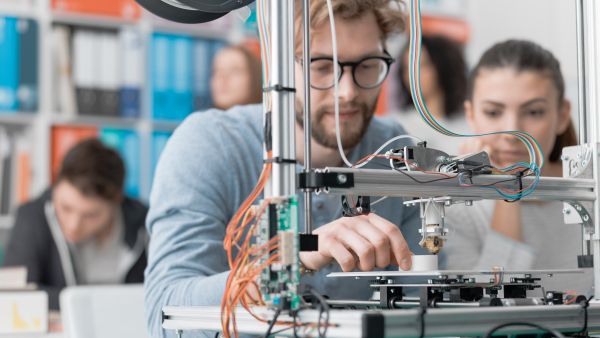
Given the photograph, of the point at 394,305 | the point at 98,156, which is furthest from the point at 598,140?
the point at 98,156

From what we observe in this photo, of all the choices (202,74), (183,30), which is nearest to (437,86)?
(202,74)

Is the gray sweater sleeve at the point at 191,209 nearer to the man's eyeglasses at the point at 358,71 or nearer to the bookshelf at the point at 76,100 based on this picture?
the man's eyeglasses at the point at 358,71

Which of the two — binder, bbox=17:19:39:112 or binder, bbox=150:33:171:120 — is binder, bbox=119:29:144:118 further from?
binder, bbox=17:19:39:112

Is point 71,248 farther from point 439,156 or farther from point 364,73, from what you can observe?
point 439,156

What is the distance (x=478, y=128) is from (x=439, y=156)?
85 centimetres

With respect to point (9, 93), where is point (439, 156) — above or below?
below

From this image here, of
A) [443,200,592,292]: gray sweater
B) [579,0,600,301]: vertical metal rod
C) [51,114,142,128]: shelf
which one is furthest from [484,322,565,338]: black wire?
[51,114,142,128]: shelf

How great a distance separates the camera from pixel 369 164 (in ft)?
4.11

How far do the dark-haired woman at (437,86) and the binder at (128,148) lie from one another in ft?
4.07

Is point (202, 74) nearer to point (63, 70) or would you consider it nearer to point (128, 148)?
point (128, 148)

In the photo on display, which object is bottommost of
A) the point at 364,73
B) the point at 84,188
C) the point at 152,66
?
the point at 84,188

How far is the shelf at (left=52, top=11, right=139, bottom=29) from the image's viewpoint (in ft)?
12.4

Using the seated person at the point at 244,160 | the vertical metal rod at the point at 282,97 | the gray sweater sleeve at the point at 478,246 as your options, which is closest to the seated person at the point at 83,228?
the seated person at the point at 244,160

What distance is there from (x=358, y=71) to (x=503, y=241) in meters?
0.57
